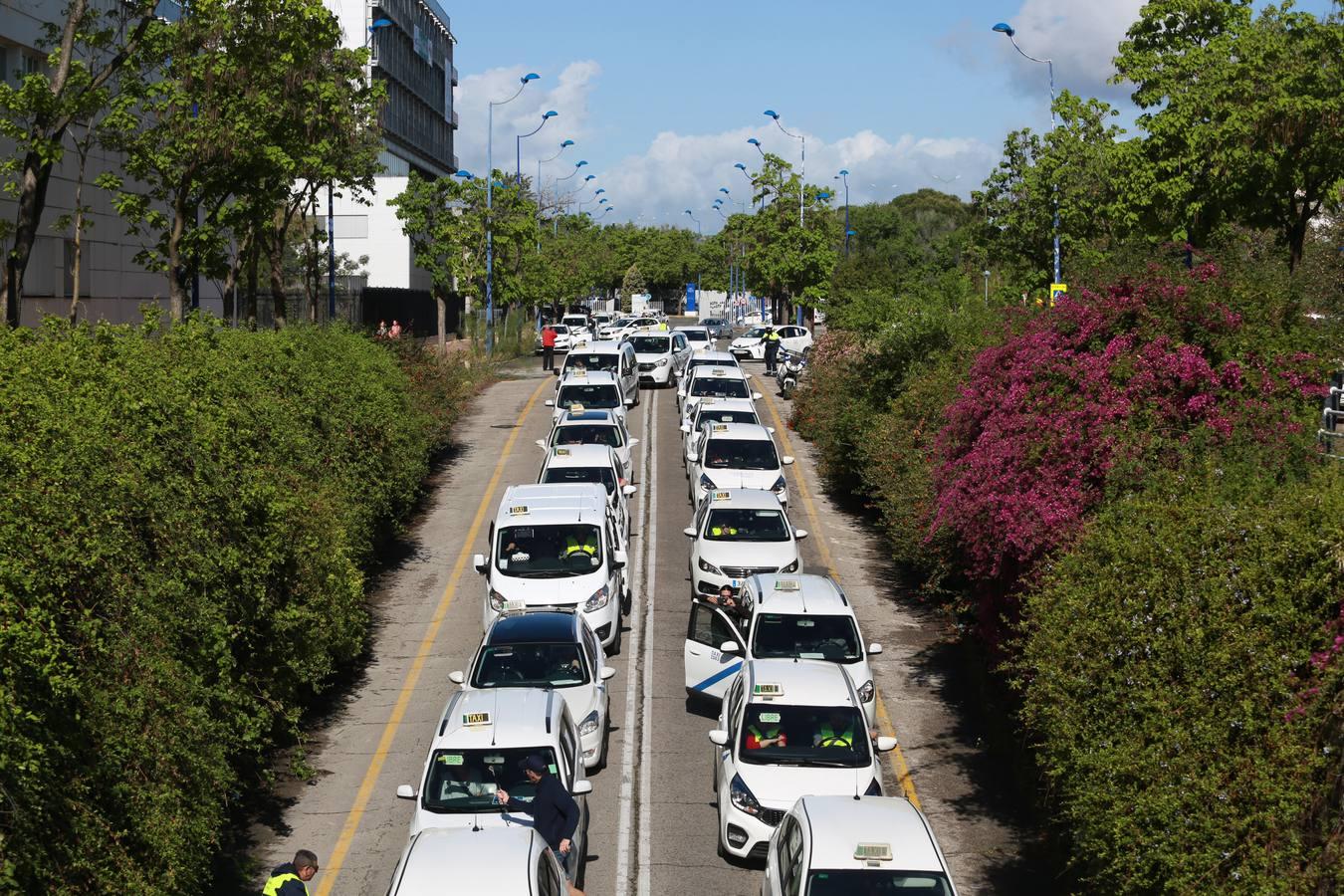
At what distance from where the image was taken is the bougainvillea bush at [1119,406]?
14227 millimetres

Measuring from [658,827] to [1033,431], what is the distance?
5669 mm

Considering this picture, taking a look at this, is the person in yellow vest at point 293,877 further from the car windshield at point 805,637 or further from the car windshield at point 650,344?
the car windshield at point 650,344

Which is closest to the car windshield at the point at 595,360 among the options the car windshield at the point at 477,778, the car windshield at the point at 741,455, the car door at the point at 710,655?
the car windshield at the point at 741,455

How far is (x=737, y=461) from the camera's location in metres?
28.0

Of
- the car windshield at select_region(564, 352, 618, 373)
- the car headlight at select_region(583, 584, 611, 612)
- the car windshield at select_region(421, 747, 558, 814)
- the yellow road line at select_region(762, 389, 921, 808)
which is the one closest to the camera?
the car windshield at select_region(421, 747, 558, 814)

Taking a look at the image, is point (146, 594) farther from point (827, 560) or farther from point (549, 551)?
point (827, 560)

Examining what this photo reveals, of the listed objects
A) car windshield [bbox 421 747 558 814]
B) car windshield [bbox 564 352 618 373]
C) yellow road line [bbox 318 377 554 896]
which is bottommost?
yellow road line [bbox 318 377 554 896]

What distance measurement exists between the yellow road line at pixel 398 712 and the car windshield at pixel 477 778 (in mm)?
1601

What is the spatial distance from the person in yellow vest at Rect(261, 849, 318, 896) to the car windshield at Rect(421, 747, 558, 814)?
2221 mm

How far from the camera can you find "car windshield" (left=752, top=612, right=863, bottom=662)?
17375 mm

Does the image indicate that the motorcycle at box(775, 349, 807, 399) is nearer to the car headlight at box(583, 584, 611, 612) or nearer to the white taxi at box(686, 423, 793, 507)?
the white taxi at box(686, 423, 793, 507)

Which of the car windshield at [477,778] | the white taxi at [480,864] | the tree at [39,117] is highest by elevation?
the tree at [39,117]

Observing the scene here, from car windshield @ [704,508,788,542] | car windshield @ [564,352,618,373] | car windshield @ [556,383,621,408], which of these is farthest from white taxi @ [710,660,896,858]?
car windshield @ [564,352,618,373]

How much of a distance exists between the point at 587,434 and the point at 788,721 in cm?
1519
